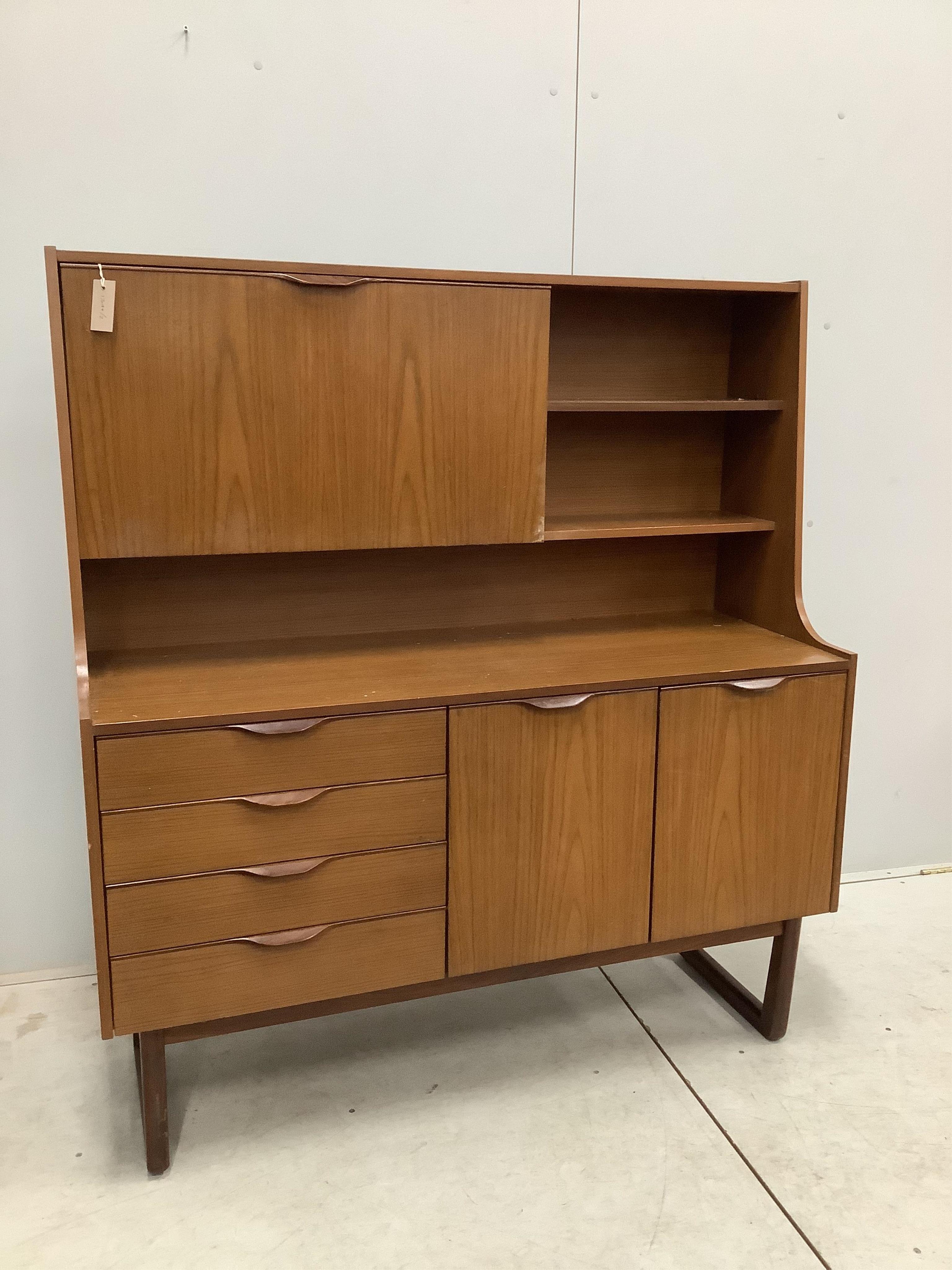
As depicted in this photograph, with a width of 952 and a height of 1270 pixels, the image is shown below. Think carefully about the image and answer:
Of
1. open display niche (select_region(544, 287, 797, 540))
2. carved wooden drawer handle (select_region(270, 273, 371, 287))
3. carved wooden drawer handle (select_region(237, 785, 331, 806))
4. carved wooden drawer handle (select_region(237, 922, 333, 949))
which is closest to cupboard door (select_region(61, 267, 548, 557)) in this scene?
carved wooden drawer handle (select_region(270, 273, 371, 287))

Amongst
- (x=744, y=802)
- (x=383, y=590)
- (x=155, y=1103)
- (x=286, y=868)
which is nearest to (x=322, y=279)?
(x=383, y=590)

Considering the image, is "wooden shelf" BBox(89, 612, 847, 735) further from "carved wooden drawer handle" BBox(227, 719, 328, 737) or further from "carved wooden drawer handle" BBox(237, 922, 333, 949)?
"carved wooden drawer handle" BBox(237, 922, 333, 949)

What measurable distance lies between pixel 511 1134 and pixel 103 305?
5.34 ft

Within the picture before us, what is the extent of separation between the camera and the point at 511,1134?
183cm

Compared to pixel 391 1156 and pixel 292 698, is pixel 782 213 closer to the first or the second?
pixel 292 698

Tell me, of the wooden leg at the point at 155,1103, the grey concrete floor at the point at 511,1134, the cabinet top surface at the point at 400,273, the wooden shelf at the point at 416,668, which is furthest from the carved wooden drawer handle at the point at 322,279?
the grey concrete floor at the point at 511,1134

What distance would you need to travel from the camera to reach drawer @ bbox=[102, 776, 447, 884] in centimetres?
158

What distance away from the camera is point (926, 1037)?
7.04ft

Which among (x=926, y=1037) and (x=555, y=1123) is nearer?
(x=555, y=1123)

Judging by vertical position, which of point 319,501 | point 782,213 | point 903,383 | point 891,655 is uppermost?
point 782,213

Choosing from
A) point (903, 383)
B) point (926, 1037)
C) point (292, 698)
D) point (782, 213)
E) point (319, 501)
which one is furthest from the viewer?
point (903, 383)

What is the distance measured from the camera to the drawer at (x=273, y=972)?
162 centimetres

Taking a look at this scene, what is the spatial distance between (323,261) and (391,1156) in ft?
5.92

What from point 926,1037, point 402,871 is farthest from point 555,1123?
point 926,1037
